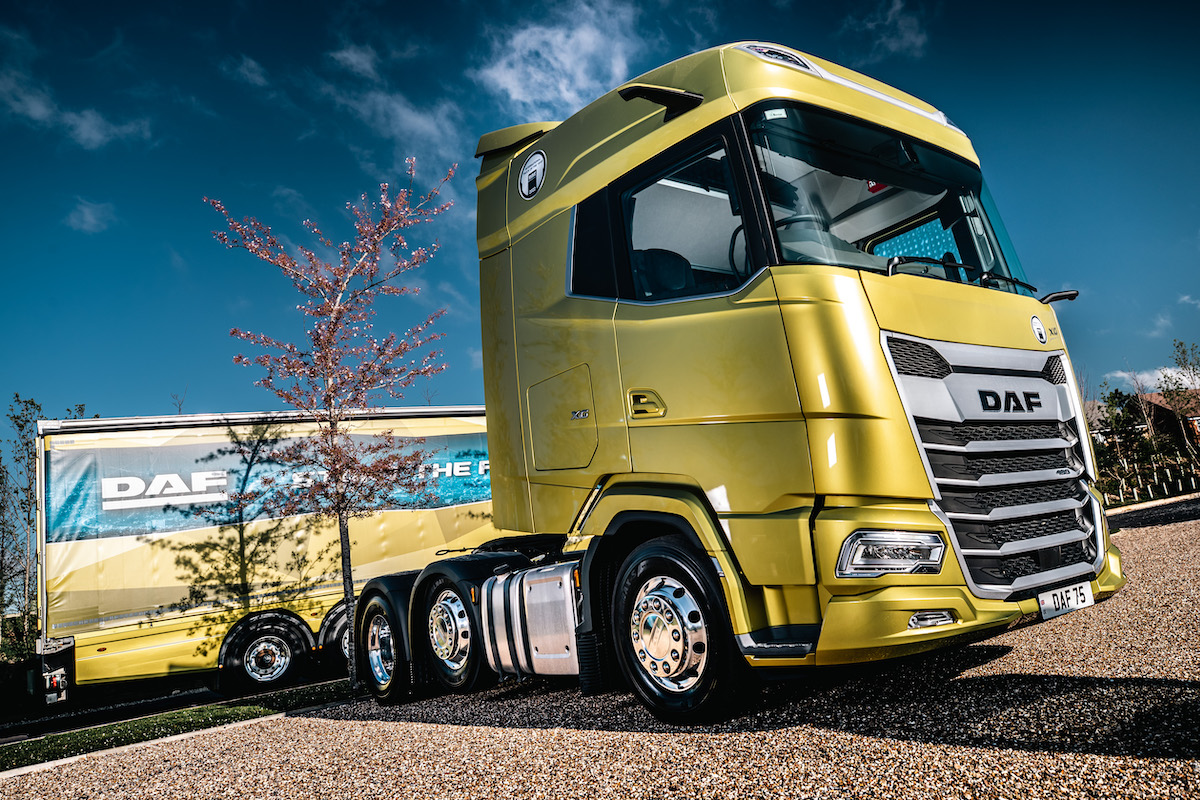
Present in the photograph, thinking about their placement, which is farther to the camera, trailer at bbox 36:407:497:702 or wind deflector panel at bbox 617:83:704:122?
trailer at bbox 36:407:497:702

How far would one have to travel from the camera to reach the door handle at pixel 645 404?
13.7 ft

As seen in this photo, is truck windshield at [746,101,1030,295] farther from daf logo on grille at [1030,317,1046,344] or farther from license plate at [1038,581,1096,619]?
license plate at [1038,581,1096,619]

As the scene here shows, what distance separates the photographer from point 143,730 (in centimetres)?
740

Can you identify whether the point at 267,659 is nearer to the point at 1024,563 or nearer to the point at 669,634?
the point at 669,634

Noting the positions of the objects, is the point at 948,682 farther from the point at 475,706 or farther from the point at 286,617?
the point at 286,617

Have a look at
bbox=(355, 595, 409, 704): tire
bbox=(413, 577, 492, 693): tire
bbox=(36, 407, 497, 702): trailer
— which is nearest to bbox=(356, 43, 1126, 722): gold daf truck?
bbox=(413, 577, 492, 693): tire

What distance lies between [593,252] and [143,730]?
263 inches

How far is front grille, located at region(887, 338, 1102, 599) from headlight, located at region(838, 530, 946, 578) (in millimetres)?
236

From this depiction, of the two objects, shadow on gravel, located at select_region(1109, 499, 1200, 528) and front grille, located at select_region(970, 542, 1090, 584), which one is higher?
front grille, located at select_region(970, 542, 1090, 584)

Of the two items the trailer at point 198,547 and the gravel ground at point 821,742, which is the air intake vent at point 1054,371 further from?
the trailer at point 198,547

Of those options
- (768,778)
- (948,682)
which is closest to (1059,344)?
(948,682)

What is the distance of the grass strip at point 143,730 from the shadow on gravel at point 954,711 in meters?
2.93

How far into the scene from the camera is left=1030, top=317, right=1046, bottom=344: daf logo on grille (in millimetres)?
4230

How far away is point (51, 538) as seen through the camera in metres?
9.41
